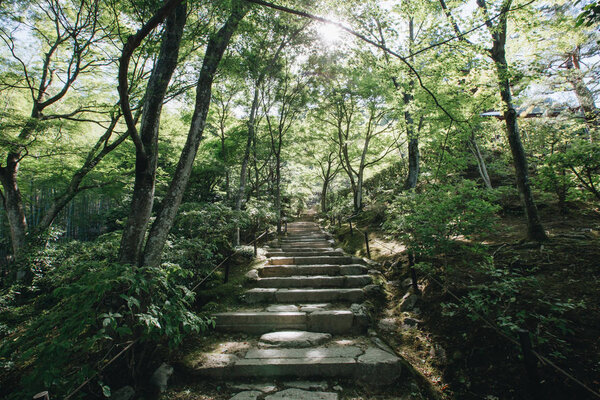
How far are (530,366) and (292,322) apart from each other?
113 inches

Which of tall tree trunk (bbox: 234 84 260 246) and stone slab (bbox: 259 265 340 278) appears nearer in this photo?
stone slab (bbox: 259 265 340 278)

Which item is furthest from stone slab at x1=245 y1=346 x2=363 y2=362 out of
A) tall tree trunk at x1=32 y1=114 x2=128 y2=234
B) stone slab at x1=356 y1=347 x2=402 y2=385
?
tall tree trunk at x1=32 y1=114 x2=128 y2=234

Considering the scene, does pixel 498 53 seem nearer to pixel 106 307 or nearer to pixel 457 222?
pixel 457 222

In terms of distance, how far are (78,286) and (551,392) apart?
408 centimetres

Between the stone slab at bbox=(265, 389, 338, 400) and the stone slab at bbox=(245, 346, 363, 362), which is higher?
the stone slab at bbox=(245, 346, 363, 362)

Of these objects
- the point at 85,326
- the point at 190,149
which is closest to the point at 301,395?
the point at 85,326

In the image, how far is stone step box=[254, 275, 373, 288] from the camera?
5.04 meters

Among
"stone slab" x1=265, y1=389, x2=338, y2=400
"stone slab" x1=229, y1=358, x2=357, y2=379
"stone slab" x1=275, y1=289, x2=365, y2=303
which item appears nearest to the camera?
"stone slab" x1=265, y1=389, x2=338, y2=400

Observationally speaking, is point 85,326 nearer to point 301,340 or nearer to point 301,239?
point 301,340

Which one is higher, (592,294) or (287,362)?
(592,294)

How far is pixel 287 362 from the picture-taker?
2988 mm

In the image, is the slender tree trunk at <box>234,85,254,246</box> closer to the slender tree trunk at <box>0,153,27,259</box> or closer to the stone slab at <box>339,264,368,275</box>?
the stone slab at <box>339,264,368,275</box>

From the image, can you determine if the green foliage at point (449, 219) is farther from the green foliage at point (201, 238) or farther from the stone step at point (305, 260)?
the green foliage at point (201, 238)

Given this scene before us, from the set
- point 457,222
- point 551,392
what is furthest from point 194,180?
point 551,392
